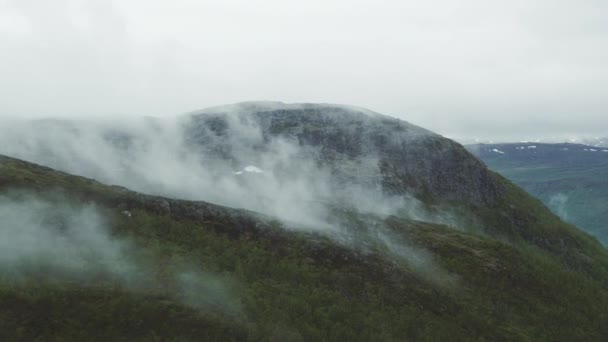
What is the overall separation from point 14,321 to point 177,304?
2213 cm

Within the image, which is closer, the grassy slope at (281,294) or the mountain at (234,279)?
the grassy slope at (281,294)

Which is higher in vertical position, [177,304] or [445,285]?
[177,304]

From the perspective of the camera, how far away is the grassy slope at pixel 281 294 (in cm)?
6638

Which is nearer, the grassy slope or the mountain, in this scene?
the grassy slope

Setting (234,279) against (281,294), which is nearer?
(234,279)

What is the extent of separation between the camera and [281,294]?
315 feet

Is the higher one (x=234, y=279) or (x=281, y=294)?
(x=234, y=279)

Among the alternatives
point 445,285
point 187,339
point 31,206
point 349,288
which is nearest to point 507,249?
point 445,285

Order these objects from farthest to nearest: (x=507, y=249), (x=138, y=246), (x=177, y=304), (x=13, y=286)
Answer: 1. (x=507, y=249)
2. (x=138, y=246)
3. (x=177, y=304)
4. (x=13, y=286)

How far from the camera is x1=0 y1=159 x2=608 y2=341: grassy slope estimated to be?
66375 mm

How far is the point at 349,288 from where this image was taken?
4222 inches

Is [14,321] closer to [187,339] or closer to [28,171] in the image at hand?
[187,339]

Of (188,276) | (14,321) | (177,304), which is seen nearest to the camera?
(14,321)

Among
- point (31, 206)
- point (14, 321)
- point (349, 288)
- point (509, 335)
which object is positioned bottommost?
point (509, 335)
